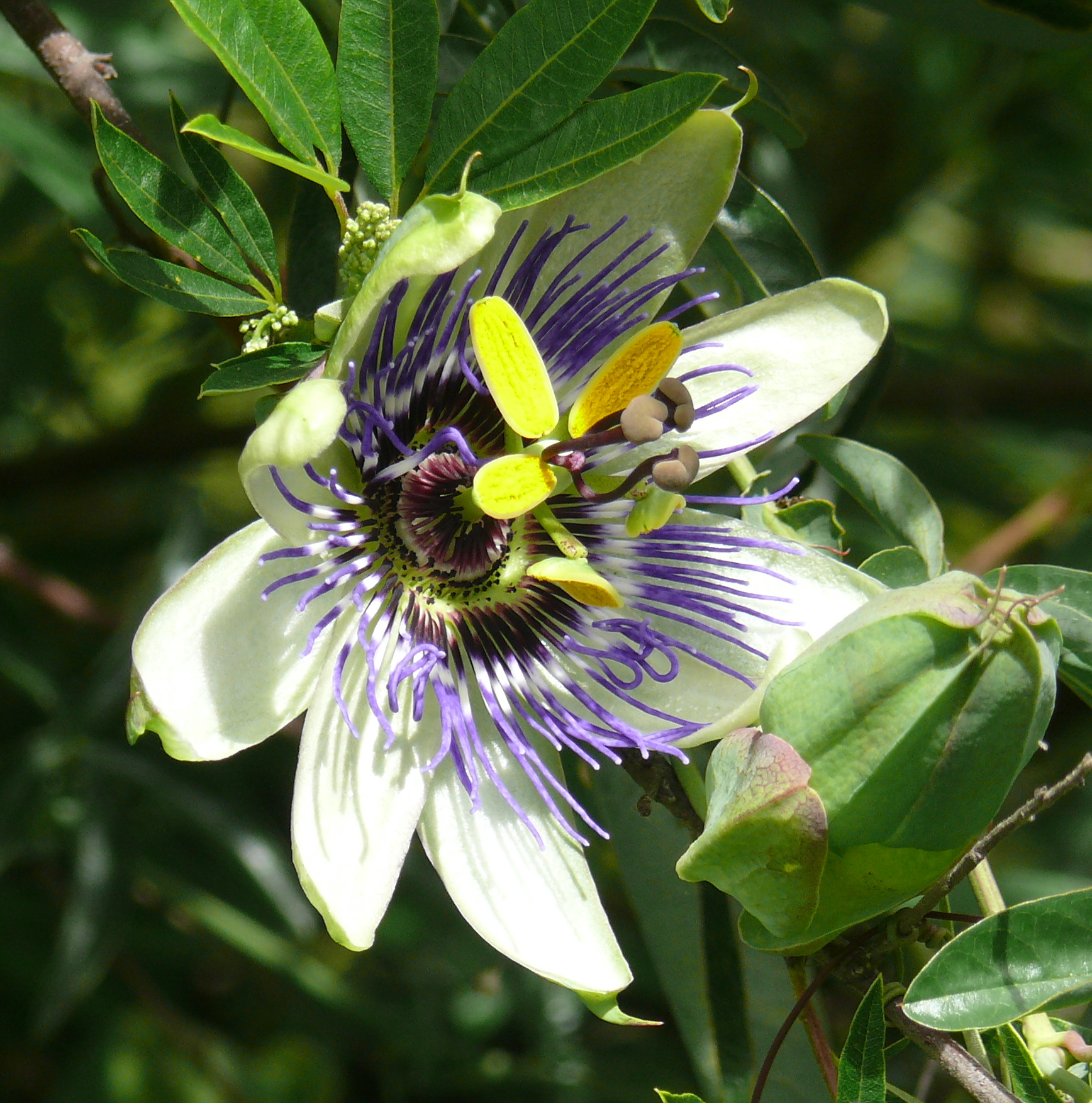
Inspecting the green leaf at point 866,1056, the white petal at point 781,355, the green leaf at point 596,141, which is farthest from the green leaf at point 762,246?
the green leaf at point 866,1056

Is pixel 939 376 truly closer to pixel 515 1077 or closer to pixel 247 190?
pixel 515 1077

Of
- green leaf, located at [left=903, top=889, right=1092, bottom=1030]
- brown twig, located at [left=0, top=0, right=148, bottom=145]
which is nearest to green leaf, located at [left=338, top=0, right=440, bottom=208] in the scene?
brown twig, located at [left=0, top=0, right=148, bottom=145]

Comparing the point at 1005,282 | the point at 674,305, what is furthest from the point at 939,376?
the point at 674,305

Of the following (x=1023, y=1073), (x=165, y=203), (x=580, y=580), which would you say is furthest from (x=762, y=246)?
(x=1023, y=1073)

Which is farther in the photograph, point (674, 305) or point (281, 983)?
point (281, 983)

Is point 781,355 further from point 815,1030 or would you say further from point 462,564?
point 815,1030

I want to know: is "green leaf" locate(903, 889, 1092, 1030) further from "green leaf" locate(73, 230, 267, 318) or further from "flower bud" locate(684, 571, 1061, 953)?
"green leaf" locate(73, 230, 267, 318)
